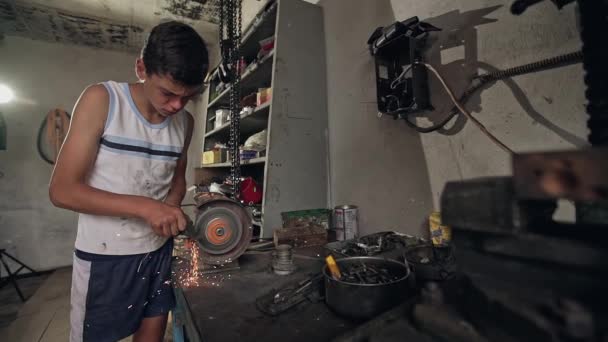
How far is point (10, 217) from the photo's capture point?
350cm

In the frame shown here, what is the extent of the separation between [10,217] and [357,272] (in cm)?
477

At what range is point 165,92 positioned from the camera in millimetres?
967

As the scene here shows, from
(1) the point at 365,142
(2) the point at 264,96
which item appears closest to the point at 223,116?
(2) the point at 264,96

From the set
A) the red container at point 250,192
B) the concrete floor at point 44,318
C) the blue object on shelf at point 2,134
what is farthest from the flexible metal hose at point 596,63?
the blue object on shelf at point 2,134

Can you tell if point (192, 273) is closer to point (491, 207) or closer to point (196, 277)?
point (196, 277)

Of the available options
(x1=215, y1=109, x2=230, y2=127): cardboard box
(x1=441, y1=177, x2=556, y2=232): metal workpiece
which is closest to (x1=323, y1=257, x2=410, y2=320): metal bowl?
(x1=441, y1=177, x2=556, y2=232): metal workpiece

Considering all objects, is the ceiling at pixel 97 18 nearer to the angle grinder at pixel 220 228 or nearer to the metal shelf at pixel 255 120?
the metal shelf at pixel 255 120

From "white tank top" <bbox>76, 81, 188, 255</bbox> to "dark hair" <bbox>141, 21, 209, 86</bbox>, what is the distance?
0.20 metres

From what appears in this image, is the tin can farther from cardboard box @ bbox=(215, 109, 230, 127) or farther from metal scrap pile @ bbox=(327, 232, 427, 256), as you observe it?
cardboard box @ bbox=(215, 109, 230, 127)

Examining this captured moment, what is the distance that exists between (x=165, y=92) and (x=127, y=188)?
0.38 m

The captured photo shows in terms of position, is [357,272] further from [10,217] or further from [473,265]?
[10,217]

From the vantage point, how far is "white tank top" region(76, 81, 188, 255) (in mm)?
982

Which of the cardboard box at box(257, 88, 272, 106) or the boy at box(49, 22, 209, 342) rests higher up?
the cardboard box at box(257, 88, 272, 106)

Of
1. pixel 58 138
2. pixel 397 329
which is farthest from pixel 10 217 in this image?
pixel 397 329
